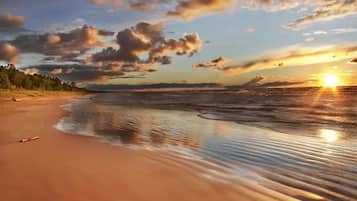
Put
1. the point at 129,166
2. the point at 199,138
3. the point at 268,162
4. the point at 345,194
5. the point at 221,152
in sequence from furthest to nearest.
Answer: the point at 199,138 < the point at 221,152 < the point at 268,162 < the point at 129,166 < the point at 345,194

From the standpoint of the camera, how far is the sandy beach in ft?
17.8

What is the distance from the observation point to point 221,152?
940 centimetres

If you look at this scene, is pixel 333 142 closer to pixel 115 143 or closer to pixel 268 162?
pixel 268 162

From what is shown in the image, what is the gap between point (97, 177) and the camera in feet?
21.1

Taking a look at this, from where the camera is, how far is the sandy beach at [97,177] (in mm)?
5418

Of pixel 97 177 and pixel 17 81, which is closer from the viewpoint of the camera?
pixel 97 177

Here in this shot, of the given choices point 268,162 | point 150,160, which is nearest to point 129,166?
point 150,160

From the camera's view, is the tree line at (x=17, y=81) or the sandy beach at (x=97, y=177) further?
the tree line at (x=17, y=81)

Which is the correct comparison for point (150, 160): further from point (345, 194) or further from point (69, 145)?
point (345, 194)

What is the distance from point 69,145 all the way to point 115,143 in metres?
1.53

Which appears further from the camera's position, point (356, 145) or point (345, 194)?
point (356, 145)

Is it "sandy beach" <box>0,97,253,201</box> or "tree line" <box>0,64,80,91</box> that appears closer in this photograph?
"sandy beach" <box>0,97,253,201</box>

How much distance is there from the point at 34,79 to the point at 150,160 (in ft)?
399

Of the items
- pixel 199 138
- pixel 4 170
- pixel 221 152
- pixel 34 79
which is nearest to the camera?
pixel 4 170
